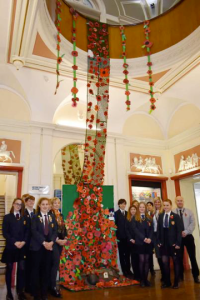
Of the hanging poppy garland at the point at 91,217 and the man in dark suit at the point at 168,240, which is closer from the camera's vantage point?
the man in dark suit at the point at 168,240

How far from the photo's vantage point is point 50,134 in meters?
6.66

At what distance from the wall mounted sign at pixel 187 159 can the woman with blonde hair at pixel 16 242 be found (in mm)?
4776

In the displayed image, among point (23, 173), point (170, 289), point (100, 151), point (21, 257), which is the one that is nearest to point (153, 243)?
point (170, 289)

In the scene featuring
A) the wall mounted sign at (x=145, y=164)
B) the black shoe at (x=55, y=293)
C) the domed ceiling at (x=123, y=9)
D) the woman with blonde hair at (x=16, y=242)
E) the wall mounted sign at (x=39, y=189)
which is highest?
Answer: the domed ceiling at (x=123, y=9)

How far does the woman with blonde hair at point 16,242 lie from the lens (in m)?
3.72

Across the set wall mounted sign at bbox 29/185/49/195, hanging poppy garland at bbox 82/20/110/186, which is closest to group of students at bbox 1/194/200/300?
hanging poppy garland at bbox 82/20/110/186

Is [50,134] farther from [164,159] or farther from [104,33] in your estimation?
[164,159]

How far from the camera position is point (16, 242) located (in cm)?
371

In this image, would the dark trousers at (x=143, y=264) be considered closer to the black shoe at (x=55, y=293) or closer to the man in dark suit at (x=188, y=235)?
the man in dark suit at (x=188, y=235)

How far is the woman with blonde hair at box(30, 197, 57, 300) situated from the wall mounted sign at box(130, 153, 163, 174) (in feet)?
13.2

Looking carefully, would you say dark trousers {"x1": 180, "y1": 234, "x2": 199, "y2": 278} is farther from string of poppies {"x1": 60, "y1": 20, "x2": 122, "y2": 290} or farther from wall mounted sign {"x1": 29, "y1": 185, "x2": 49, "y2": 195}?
wall mounted sign {"x1": 29, "y1": 185, "x2": 49, "y2": 195}

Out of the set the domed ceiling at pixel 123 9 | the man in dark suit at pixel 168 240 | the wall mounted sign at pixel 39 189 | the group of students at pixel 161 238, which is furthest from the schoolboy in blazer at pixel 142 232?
the domed ceiling at pixel 123 9

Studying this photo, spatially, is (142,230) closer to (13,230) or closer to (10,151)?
(13,230)

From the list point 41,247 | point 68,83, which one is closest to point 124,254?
point 41,247
